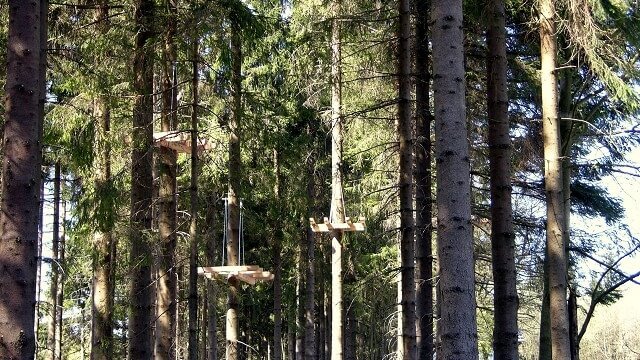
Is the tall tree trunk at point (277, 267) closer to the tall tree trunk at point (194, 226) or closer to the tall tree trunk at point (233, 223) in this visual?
the tall tree trunk at point (233, 223)


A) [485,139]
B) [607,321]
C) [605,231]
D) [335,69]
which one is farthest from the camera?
[607,321]

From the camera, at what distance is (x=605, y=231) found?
11.9 m

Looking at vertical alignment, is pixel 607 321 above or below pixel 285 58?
below

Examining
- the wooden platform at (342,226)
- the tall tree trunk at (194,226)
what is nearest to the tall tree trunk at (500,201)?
the tall tree trunk at (194,226)

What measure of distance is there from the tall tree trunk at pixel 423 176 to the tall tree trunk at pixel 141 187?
13.2ft

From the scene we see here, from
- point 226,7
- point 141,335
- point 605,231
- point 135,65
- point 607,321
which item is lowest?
point 607,321

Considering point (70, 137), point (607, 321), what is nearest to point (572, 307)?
point (70, 137)

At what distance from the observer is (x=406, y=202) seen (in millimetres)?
10023

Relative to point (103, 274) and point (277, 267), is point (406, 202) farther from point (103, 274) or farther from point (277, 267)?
point (277, 267)

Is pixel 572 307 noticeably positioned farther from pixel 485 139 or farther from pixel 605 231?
pixel 485 139

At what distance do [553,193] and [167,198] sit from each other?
539 centimetres

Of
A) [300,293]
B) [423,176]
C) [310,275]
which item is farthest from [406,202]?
[300,293]

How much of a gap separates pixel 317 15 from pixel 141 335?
24.9ft

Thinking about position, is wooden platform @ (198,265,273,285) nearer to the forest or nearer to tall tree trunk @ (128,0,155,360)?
the forest
